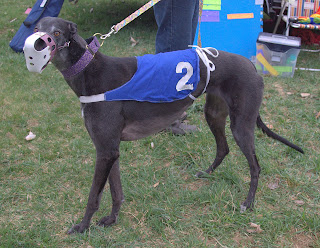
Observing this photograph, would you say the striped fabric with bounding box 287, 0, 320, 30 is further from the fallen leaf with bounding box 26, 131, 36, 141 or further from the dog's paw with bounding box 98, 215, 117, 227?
the dog's paw with bounding box 98, 215, 117, 227

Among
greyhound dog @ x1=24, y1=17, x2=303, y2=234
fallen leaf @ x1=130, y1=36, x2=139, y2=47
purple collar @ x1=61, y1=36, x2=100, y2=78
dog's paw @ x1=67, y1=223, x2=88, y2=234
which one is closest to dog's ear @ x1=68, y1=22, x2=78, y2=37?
greyhound dog @ x1=24, y1=17, x2=303, y2=234

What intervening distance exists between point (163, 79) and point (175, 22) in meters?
1.14

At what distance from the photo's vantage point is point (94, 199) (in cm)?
240

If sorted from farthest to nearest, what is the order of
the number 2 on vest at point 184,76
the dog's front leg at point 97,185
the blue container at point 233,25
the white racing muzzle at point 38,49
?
1. the blue container at point 233,25
2. the number 2 on vest at point 184,76
3. the dog's front leg at point 97,185
4. the white racing muzzle at point 38,49

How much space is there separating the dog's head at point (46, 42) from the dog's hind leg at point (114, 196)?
3.11 feet

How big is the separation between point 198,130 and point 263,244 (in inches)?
66.0

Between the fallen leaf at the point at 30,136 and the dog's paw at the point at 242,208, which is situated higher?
the fallen leaf at the point at 30,136

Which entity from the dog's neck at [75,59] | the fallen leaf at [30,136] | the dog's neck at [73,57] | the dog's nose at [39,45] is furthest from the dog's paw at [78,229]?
the fallen leaf at [30,136]

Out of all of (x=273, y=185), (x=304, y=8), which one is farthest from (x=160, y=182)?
(x=304, y=8)

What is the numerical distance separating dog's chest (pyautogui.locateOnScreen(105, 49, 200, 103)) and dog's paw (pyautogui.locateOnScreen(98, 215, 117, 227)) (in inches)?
37.3

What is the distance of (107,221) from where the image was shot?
2.59 meters

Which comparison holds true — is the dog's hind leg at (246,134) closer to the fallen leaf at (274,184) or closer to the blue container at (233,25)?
the fallen leaf at (274,184)

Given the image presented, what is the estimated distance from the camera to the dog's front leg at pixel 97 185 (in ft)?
7.58

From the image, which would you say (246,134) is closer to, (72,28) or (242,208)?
(242,208)
